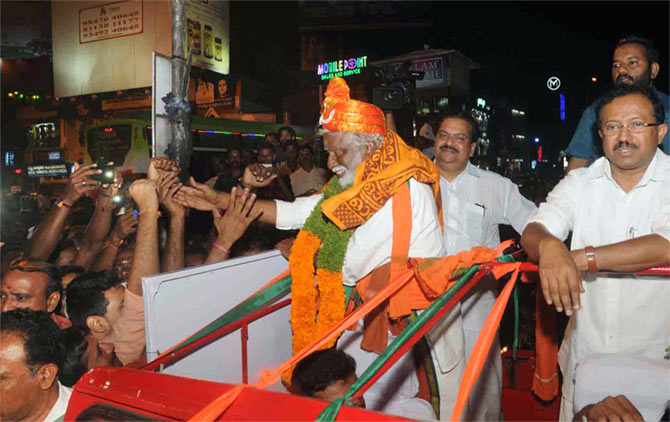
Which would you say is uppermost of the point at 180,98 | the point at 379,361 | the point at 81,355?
the point at 180,98

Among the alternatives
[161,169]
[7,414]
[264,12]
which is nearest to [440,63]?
[264,12]

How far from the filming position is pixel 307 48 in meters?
23.2

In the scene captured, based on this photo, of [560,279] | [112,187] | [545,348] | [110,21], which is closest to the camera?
[560,279]

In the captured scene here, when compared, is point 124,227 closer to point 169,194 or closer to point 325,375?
point 169,194

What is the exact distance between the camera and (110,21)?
754 cm

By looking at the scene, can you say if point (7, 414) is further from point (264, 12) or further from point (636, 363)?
point (264, 12)

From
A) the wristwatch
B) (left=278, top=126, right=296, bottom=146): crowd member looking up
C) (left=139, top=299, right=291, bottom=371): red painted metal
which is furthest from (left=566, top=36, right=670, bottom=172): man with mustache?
(left=278, top=126, right=296, bottom=146): crowd member looking up

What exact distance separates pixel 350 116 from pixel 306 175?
4.10 metres

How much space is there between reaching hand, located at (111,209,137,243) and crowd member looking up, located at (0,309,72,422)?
1.58m

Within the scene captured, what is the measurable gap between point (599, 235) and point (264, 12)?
20071 mm

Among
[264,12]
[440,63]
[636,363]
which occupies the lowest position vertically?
[636,363]

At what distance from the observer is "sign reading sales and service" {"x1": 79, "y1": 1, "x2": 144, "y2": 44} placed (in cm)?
715

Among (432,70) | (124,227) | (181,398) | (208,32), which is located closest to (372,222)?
(181,398)

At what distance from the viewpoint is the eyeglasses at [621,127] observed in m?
2.07
